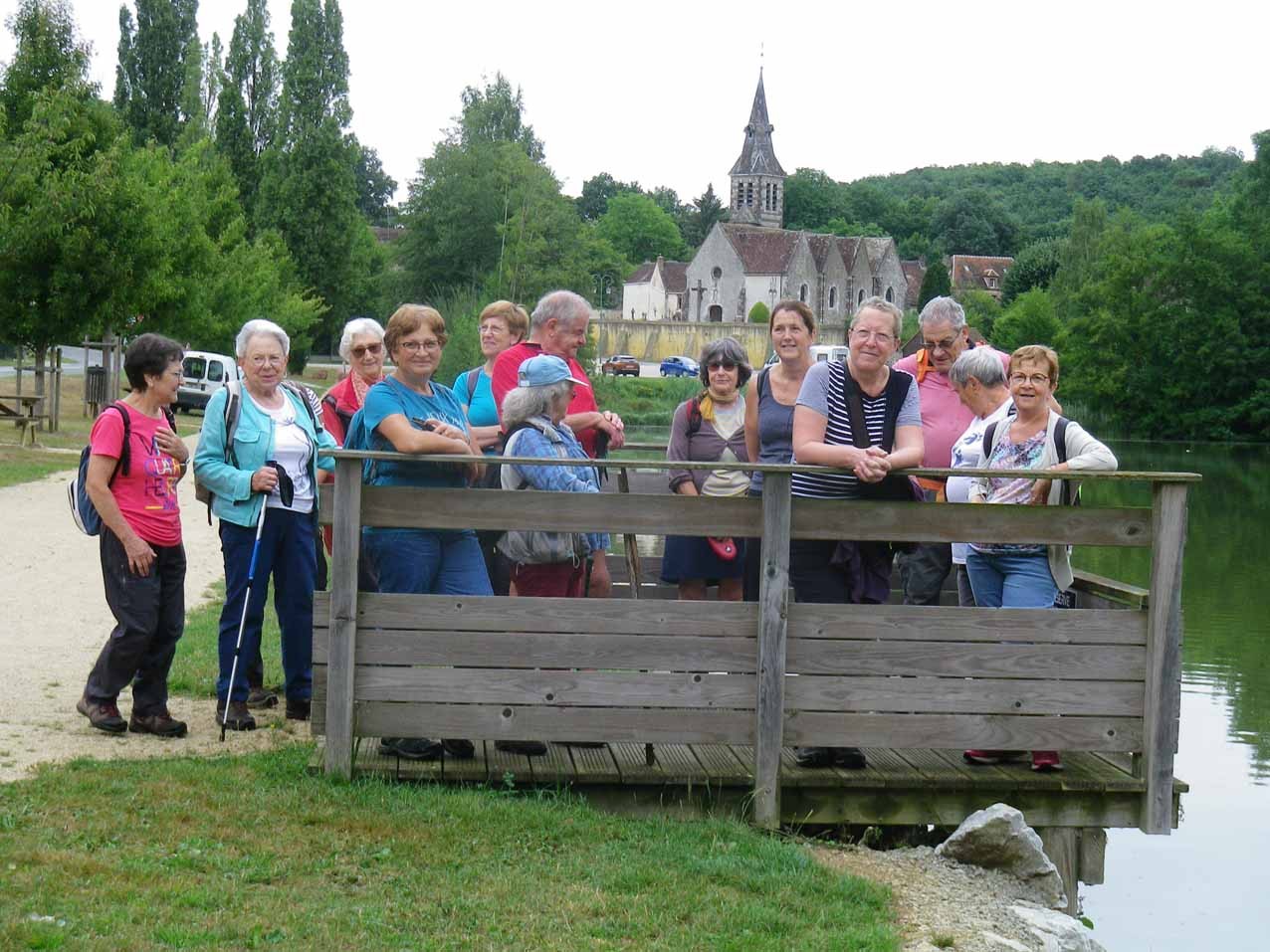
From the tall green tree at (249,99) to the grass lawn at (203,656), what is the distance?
174 ft

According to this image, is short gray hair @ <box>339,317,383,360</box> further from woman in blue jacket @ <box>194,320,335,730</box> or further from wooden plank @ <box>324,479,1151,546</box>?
wooden plank @ <box>324,479,1151,546</box>

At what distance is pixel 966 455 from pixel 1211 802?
5170mm

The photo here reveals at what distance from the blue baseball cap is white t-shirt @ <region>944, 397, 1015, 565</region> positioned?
1789mm

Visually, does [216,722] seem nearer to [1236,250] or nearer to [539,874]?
[539,874]

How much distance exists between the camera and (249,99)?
205 feet

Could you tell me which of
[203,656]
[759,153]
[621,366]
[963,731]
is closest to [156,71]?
[621,366]

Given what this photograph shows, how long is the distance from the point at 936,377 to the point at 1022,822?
2453 millimetres

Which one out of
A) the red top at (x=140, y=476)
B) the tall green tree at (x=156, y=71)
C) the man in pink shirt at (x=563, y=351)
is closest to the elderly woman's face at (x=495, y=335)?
the man in pink shirt at (x=563, y=351)

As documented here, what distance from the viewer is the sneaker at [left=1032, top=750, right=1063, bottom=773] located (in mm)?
6324

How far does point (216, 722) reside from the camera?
283 inches

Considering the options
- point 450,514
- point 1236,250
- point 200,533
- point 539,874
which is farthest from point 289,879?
point 1236,250

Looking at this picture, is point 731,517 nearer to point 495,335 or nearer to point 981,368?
point 981,368

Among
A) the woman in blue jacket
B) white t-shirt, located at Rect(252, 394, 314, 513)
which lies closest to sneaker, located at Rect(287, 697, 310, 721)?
the woman in blue jacket

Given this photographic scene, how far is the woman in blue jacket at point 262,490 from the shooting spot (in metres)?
6.95
